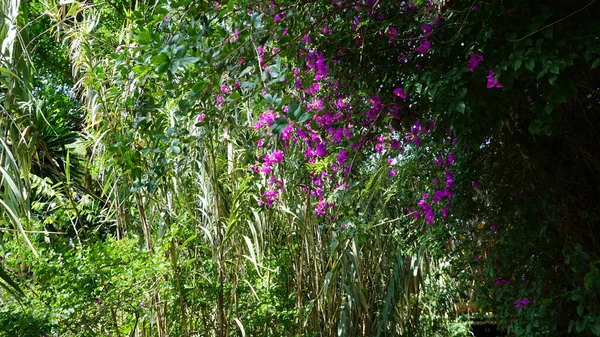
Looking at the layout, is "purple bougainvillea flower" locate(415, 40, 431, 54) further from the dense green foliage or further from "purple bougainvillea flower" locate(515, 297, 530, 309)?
"purple bougainvillea flower" locate(515, 297, 530, 309)

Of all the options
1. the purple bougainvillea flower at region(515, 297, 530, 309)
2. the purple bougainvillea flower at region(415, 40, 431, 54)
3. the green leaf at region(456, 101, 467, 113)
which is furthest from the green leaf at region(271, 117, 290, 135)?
the purple bougainvillea flower at region(515, 297, 530, 309)

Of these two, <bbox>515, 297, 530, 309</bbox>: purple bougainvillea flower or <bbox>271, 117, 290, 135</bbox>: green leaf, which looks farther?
<bbox>515, 297, 530, 309</bbox>: purple bougainvillea flower

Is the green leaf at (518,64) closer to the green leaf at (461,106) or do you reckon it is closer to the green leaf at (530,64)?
the green leaf at (530,64)

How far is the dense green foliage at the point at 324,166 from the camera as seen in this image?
5.73 ft

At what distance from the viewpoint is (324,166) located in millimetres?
A: 2518

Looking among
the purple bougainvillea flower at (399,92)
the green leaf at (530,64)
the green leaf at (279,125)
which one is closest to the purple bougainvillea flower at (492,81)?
the green leaf at (530,64)

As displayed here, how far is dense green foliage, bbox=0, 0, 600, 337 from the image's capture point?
1.75m

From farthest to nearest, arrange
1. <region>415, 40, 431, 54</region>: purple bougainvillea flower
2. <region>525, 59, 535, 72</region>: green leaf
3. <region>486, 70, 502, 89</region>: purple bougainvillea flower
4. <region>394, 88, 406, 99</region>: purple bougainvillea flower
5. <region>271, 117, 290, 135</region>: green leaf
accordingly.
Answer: <region>394, 88, 406, 99</region>: purple bougainvillea flower < <region>415, 40, 431, 54</region>: purple bougainvillea flower < <region>486, 70, 502, 89</region>: purple bougainvillea flower < <region>525, 59, 535, 72</region>: green leaf < <region>271, 117, 290, 135</region>: green leaf

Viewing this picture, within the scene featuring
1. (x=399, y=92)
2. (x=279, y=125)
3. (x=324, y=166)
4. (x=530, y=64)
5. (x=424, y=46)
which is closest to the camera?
(x=279, y=125)

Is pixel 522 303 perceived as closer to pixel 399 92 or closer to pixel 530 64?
pixel 399 92

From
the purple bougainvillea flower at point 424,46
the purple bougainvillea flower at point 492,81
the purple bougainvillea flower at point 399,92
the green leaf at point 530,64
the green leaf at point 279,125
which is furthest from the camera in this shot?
the purple bougainvillea flower at point 399,92

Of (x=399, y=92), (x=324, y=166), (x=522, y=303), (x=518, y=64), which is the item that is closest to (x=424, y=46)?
(x=399, y=92)

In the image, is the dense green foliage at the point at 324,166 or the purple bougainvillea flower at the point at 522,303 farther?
the purple bougainvillea flower at the point at 522,303

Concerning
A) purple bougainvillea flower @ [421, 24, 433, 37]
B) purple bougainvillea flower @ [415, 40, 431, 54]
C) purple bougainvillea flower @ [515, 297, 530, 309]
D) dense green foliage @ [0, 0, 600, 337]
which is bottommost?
purple bougainvillea flower @ [515, 297, 530, 309]
